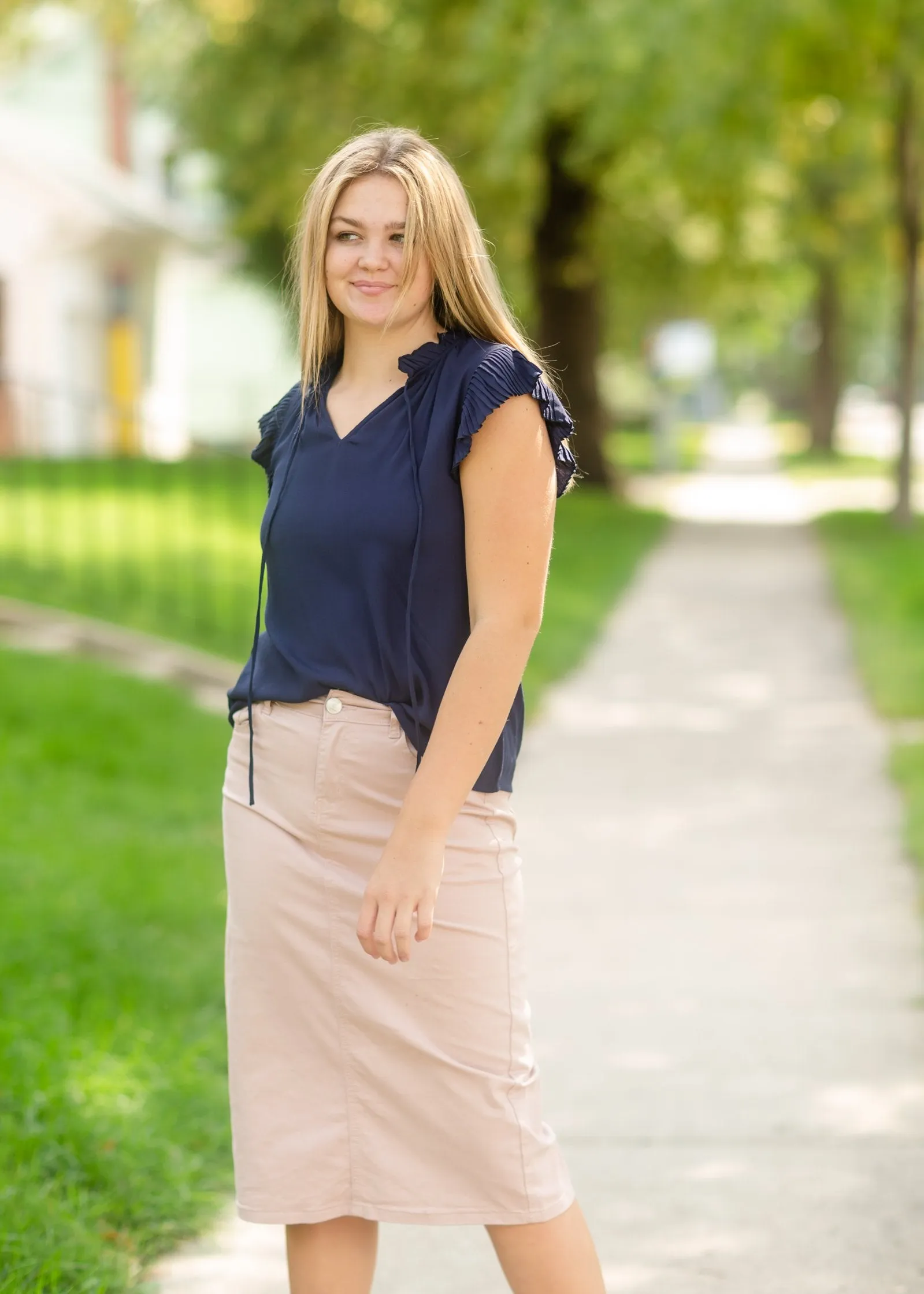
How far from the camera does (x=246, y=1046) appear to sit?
7.86 ft

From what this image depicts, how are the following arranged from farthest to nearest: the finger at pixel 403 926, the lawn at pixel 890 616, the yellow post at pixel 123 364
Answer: the yellow post at pixel 123 364, the lawn at pixel 890 616, the finger at pixel 403 926

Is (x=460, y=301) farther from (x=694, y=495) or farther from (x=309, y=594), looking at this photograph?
(x=694, y=495)

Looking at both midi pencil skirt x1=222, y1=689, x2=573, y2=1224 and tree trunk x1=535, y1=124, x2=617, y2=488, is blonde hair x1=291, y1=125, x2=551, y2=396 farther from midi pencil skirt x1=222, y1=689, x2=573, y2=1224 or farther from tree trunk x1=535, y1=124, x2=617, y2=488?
tree trunk x1=535, y1=124, x2=617, y2=488

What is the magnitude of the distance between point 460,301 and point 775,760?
17.8 ft

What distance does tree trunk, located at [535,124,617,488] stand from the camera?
20344mm

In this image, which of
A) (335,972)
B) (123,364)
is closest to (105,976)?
(335,972)

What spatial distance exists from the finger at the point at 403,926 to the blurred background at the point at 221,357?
1.12 m

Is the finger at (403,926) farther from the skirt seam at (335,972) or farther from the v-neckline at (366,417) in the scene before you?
the v-neckline at (366,417)

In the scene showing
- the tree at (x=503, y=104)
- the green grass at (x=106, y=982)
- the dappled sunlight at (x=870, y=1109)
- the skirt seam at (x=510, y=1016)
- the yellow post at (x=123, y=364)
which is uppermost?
the tree at (x=503, y=104)

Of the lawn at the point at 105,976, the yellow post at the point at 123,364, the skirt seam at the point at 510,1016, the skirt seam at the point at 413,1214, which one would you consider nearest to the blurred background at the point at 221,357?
the lawn at the point at 105,976

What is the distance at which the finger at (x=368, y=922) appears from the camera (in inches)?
86.6

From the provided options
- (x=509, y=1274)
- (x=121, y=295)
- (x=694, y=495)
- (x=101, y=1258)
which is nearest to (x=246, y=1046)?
(x=509, y=1274)

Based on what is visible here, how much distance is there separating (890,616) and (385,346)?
911 cm

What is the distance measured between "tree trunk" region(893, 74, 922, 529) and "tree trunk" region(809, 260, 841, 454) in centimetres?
1488
